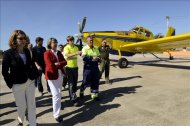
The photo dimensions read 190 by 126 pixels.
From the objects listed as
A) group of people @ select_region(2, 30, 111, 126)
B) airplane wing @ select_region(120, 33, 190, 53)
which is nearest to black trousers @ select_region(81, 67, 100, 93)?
group of people @ select_region(2, 30, 111, 126)

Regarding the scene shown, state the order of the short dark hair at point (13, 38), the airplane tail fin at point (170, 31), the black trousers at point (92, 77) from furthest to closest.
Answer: the airplane tail fin at point (170, 31) < the black trousers at point (92, 77) < the short dark hair at point (13, 38)

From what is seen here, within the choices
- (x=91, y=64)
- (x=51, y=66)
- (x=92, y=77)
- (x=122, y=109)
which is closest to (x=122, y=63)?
(x=92, y=77)

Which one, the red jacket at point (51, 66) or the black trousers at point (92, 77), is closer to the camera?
the red jacket at point (51, 66)

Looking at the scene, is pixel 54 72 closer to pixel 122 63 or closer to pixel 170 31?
pixel 122 63

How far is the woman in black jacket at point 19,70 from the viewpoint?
3791 millimetres

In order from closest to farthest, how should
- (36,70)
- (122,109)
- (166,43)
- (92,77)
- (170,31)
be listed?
(36,70) < (122,109) < (92,77) < (166,43) < (170,31)

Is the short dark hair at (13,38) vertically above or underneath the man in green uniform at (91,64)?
above

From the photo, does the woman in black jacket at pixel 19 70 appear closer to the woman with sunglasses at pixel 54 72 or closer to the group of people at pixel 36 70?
the group of people at pixel 36 70

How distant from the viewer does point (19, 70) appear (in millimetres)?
3854

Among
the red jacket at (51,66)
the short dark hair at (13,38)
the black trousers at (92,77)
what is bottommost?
the black trousers at (92,77)

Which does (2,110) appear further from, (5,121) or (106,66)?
(106,66)

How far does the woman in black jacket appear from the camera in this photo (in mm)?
3791

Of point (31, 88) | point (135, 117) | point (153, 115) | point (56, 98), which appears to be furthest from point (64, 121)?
point (153, 115)

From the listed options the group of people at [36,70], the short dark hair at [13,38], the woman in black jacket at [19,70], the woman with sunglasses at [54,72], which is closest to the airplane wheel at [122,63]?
the group of people at [36,70]
